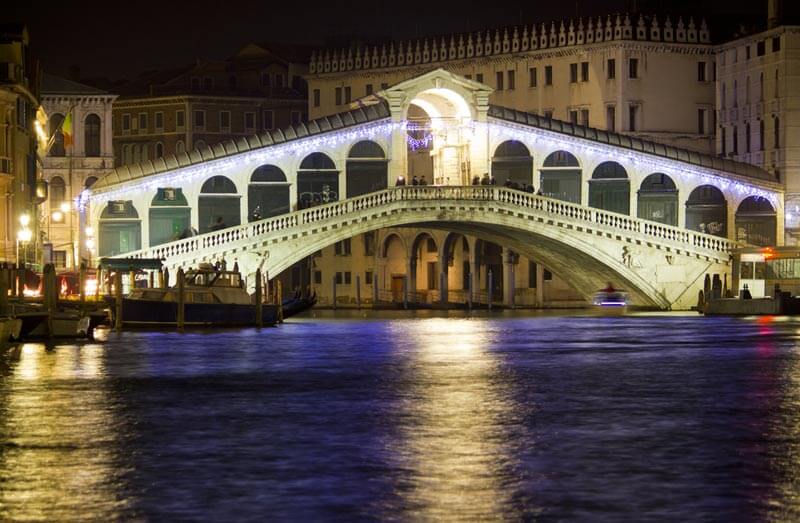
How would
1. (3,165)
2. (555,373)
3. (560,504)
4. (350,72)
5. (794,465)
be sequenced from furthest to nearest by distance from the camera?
(350,72)
(3,165)
(555,373)
(794,465)
(560,504)

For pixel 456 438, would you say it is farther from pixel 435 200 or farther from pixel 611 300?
pixel 611 300

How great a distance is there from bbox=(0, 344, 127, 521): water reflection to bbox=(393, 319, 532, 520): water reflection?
131 inches

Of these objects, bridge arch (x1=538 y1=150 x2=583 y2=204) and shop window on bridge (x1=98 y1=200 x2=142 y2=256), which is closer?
shop window on bridge (x1=98 y1=200 x2=142 y2=256)

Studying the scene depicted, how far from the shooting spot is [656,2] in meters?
83.6

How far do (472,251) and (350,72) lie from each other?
35.1 ft

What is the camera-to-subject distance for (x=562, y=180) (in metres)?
71.1

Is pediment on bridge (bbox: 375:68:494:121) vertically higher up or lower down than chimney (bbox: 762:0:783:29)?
lower down

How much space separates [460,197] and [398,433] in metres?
38.3

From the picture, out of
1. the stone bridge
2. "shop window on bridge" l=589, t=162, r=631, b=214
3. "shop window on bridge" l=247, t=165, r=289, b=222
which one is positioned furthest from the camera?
"shop window on bridge" l=589, t=162, r=631, b=214

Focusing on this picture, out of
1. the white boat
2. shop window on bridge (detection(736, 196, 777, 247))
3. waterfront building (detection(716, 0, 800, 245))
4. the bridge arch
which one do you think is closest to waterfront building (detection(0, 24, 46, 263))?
the bridge arch

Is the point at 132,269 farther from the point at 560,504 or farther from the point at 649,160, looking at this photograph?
the point at 560,504

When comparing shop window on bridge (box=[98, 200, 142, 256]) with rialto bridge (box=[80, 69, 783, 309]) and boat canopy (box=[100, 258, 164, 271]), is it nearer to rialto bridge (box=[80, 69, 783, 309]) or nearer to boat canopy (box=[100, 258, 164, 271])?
rialto bridge (box=[80, 69, 783, 309])

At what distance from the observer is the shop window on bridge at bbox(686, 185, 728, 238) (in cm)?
7362

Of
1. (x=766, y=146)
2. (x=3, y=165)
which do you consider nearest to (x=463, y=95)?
(x=766, y=146)
